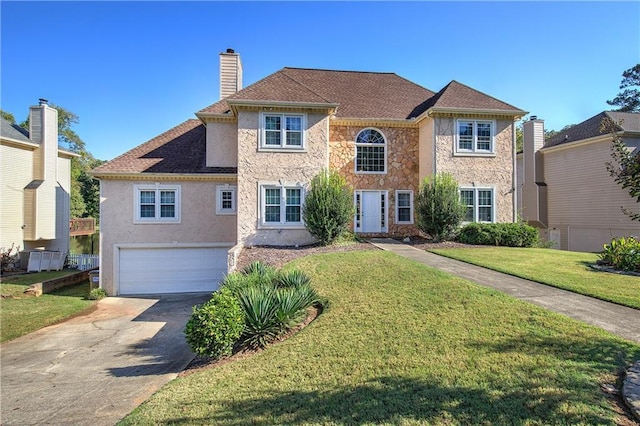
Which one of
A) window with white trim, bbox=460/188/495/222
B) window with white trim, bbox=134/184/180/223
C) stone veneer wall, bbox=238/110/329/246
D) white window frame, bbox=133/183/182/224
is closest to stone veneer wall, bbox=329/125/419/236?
stone veneer wall, bbox=238/110/329/246

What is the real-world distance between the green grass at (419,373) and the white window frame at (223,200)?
10031mm

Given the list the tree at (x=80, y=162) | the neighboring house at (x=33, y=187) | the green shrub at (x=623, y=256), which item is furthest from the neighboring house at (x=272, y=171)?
the tree at (x=80, y=162)

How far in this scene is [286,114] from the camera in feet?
46.1

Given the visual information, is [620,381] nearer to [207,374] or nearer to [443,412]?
[443,412]

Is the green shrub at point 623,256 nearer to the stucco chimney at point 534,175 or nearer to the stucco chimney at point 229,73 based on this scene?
the stucco chimney at point 534,175

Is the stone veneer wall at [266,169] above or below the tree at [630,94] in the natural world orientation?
below

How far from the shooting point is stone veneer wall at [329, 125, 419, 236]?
15938mm

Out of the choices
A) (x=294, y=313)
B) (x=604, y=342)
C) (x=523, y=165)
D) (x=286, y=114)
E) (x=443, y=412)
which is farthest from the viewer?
(x=523, y=165)

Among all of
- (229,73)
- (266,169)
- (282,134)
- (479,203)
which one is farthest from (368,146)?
(229,73)

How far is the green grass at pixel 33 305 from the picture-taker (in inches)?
409

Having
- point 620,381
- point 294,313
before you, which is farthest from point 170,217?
point 620,381

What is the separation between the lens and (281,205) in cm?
1402

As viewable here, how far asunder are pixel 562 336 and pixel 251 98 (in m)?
12.9

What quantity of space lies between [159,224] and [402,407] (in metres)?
14.2
